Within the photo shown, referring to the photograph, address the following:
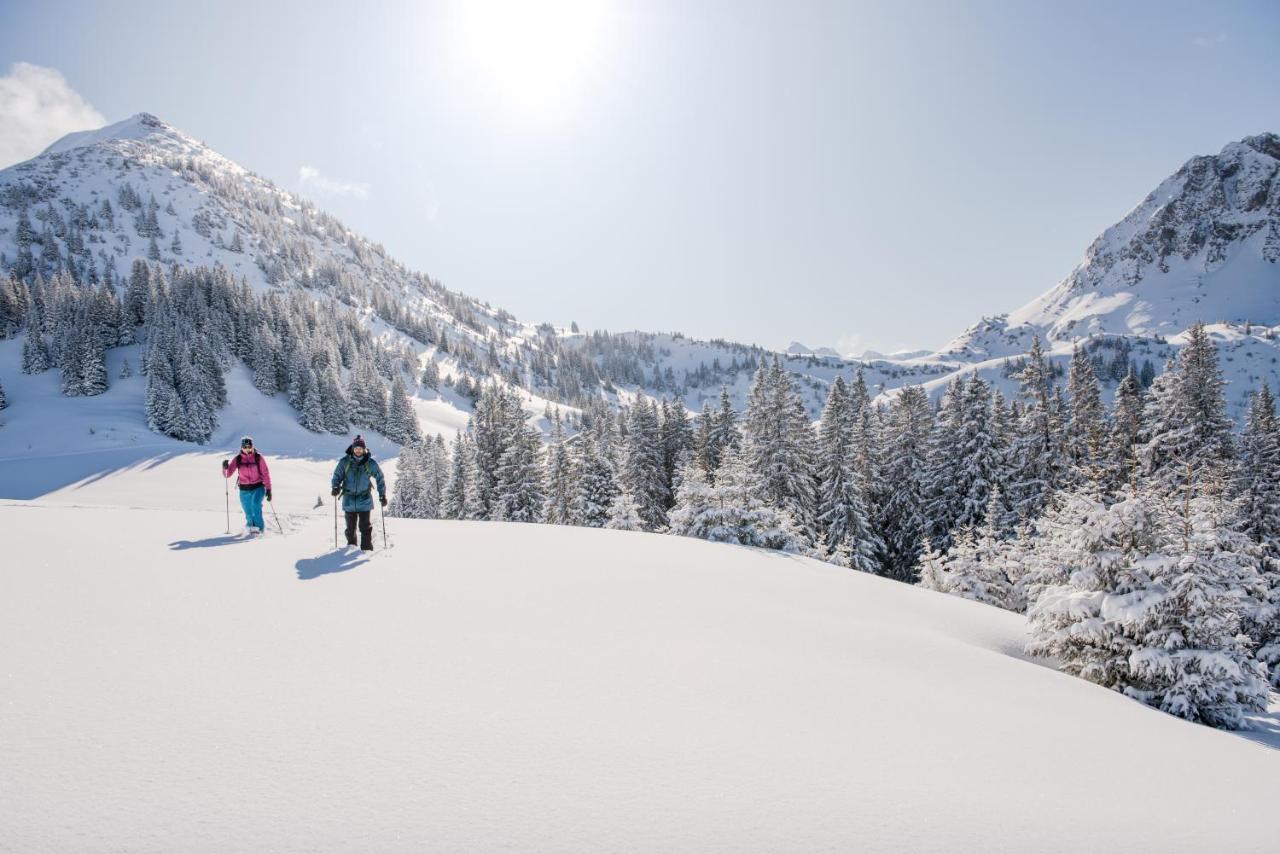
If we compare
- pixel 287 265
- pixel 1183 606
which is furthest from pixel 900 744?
pixel 287 265

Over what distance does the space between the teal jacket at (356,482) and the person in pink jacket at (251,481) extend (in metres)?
1.70

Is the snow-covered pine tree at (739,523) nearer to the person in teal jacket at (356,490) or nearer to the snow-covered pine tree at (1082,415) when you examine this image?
the person in teal jacket at (356,490)

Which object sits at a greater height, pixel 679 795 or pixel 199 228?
pixel 199 228

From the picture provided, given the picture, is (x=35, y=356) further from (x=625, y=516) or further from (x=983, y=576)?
(x=983, y=576)

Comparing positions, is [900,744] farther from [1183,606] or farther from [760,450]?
[760,450]

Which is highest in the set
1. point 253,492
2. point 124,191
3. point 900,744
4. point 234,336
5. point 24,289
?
point 124,191

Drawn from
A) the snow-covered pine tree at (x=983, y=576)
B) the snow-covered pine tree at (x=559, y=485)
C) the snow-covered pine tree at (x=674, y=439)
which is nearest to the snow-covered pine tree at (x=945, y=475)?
the snow-covered pine tree at (x=983, y=576)

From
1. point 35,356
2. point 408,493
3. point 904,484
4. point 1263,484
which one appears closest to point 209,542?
point 1263,484

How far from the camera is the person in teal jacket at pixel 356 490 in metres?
10.1

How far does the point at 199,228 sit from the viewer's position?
626 ft

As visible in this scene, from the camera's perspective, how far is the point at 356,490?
1023 cm

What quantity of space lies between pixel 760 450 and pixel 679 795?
31441 mm

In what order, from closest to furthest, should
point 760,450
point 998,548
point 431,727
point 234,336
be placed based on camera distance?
point 431,727 < point 998,548 < point 760,450 < point 234,336

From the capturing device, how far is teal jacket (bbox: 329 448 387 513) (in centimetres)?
1016
